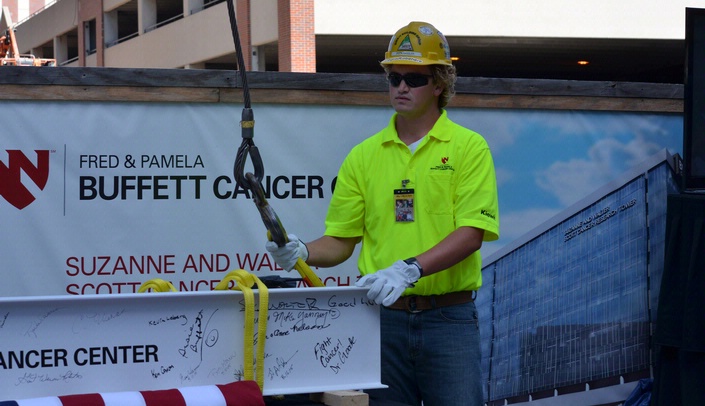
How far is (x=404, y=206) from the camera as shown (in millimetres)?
3750

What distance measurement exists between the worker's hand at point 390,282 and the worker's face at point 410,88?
0.72 meters

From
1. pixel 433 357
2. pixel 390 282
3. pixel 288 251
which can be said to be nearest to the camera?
pixel 390 282

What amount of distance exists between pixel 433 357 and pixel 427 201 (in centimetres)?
55

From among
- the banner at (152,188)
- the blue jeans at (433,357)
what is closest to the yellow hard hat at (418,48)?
the blue jeans at (433,357)

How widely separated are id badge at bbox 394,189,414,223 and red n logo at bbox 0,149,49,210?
7.45 feet

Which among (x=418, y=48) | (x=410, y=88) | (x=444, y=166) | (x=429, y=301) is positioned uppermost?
(x=418, y=48)

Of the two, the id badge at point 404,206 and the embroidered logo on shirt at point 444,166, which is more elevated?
the embroidered logo on shirt at point 444,166

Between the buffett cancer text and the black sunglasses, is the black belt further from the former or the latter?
the buffett cancer text

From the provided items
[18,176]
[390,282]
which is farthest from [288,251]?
[18,176]

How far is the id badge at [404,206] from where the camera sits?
3738 mm

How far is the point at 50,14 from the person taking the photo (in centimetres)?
4716

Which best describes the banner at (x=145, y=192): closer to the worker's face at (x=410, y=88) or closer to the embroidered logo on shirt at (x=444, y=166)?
the worker's face at (x=410, y=88)

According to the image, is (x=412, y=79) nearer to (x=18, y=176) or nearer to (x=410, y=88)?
(x=410, y=88)

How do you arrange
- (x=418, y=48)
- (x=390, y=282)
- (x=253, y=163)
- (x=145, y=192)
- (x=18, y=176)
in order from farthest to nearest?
1. (x=145, y=192)
2. (x=18, y=176)
3. (x=418, y=48)
4. (x=390, y=282)
5. (x=253, y=163)
